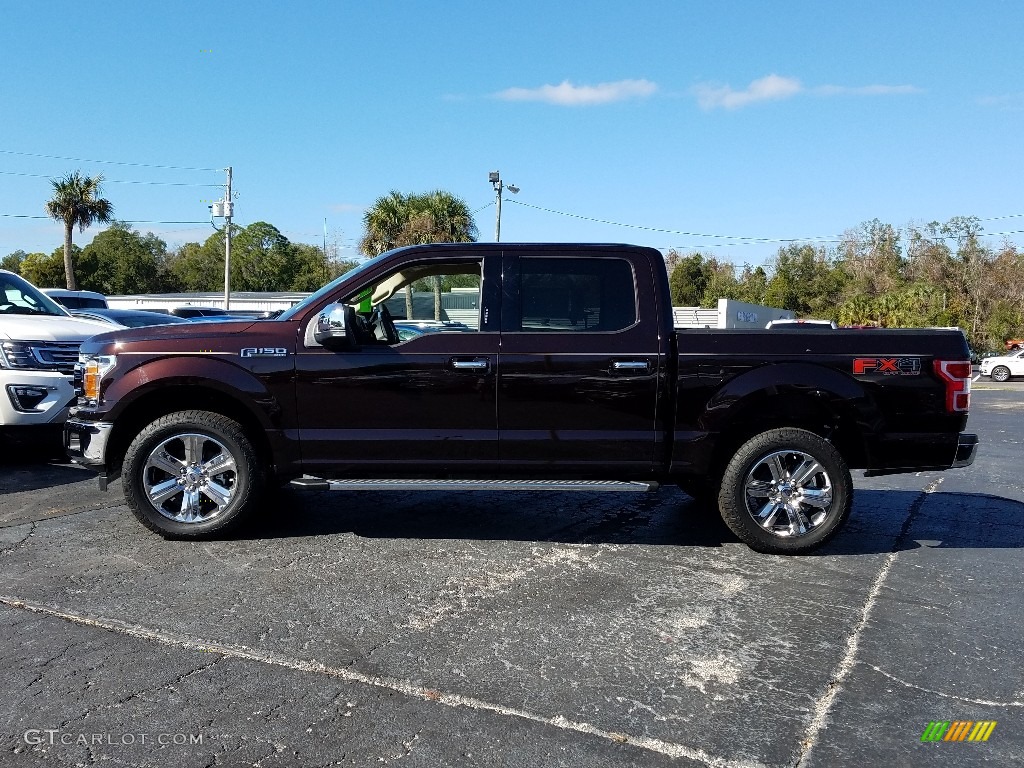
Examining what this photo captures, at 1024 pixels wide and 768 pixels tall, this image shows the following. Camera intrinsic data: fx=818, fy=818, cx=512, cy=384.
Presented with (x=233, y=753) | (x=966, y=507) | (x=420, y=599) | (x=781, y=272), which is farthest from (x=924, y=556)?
(x=781, y=272)

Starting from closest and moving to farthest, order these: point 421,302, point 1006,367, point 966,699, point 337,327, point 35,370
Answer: point 966,699 → point 337,327 → point 421,302 → point 35,370 → point 1006,367

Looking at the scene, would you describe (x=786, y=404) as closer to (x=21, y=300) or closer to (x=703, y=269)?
(x=21, y=300)

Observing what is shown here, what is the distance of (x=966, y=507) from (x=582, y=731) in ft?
16.9

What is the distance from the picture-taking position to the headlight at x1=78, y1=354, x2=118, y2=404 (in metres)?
5.21

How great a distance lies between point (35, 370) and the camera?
24.1 ft

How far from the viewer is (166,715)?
9.87 feet

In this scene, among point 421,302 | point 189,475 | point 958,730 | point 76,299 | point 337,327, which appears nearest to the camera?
point 958,730

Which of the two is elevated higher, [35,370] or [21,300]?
[21,300]

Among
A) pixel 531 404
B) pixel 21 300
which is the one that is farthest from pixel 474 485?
pixel 21 300

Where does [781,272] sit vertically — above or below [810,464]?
above

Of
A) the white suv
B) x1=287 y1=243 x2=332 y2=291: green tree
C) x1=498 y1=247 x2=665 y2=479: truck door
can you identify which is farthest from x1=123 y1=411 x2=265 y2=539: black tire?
x1=287 y1=243 x2=332 y2=291: green tree

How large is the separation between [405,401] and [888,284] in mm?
64907

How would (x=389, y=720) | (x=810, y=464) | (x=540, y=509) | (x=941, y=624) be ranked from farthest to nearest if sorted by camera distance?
(x=540, y=509) → (x=810, y=464) → (x=941, y=624) → (x=389, y=720)

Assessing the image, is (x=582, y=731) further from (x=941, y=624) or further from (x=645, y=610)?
(x=941, y=624)
